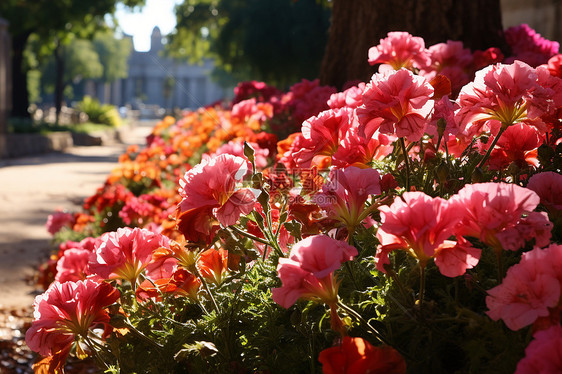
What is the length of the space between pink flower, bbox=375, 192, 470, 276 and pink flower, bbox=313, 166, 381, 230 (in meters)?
0.20

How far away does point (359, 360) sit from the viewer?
106 centimetres

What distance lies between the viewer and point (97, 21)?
24078 millimetres

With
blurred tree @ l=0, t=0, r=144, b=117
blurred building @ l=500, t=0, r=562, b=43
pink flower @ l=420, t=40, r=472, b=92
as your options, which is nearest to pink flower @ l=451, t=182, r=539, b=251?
pink flower @ l=420, t=40, r=472, b=92

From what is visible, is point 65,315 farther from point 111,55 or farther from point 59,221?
point 111,55

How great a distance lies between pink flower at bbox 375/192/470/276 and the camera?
3.60ft

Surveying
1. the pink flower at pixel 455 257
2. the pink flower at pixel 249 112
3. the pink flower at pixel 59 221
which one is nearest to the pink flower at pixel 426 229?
the pink flower at pixel 455 257

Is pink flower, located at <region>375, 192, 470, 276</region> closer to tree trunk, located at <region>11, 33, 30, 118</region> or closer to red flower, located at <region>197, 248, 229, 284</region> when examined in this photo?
red flower, located at <region>197, 248, 229, 284</region>

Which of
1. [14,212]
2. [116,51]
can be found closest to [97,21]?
[14,212]

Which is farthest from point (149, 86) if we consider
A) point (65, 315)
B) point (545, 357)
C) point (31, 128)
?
point (545, 357)

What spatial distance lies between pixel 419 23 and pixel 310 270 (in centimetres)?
295

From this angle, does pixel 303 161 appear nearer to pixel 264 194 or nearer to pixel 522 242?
pixel 264 194

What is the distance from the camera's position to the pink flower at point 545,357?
0.91 meters

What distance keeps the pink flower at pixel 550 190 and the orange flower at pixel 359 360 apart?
530 mm

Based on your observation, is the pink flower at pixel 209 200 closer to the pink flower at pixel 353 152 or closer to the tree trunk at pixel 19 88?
the pink flower at pixel 353 152
